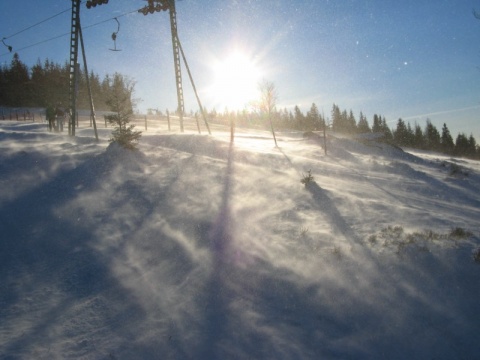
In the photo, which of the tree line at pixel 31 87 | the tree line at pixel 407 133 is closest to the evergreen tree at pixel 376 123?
the tree line at pixel 407 133

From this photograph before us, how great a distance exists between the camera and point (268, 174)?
39.3 ft

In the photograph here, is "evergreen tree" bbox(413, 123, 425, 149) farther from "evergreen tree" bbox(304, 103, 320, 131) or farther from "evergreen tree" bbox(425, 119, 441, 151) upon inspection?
"evergreen tree" bbox(304, 103, 320, 131)

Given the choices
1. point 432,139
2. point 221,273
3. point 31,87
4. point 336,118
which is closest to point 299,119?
point 336,118

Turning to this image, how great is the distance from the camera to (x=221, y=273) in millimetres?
5742

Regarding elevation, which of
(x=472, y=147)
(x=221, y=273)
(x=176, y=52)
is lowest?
(x=472, y=147)

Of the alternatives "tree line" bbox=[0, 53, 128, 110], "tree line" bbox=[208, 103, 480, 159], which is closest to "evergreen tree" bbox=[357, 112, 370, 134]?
"tree line" bbox=[208, 103, 480, 159]

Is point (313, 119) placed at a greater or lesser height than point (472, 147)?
greater

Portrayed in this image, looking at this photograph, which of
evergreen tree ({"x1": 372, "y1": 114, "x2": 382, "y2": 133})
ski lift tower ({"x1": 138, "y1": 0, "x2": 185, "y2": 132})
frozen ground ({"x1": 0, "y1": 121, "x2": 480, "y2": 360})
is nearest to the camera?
frozen ground ({"x1": 0, "y1": 121, "x2": 480, "y2": 360})

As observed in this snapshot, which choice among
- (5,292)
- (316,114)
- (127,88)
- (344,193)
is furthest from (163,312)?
(316,114)

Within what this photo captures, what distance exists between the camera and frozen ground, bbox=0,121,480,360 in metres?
4.38

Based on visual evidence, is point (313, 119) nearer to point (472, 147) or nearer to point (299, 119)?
point (299, 119)

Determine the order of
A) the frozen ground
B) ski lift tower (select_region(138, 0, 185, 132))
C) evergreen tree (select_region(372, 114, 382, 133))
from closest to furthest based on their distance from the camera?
the frozen ground, ski lift tower (select_region(138, 0, 185, 132)), evergreen tree (select_region(372, 114, 382, 133))

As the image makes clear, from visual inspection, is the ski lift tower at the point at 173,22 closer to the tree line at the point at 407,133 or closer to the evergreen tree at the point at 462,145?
the tree line at the point at 407,133

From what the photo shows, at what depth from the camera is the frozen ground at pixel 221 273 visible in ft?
14.4
